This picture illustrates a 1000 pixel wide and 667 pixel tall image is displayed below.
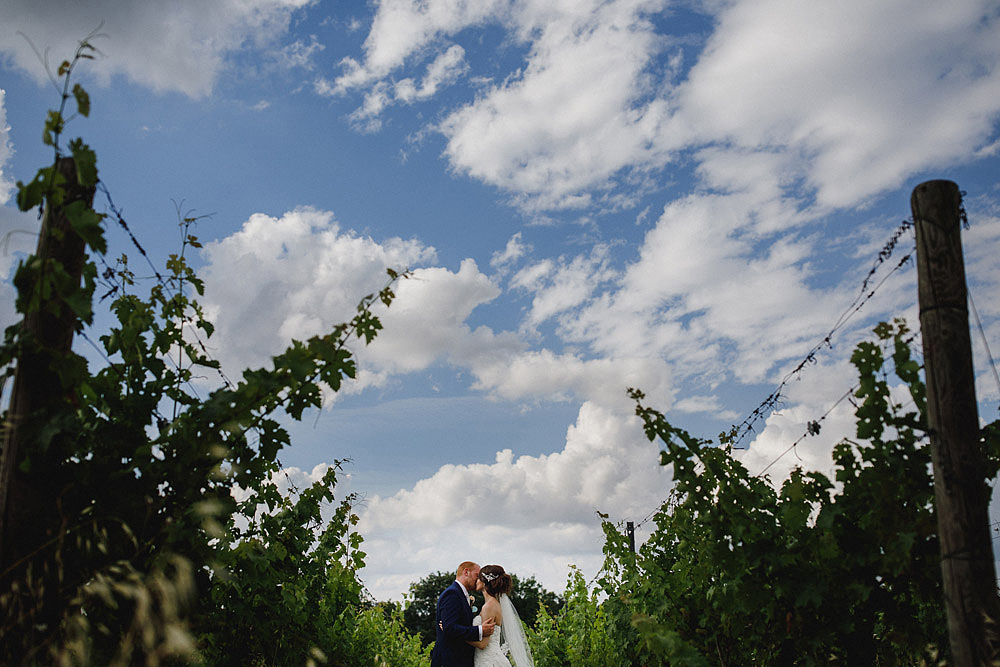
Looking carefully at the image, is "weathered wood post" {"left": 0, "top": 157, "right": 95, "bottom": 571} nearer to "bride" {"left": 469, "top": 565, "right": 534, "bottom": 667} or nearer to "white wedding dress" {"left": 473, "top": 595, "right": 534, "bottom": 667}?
"bride" {"left": 469, "top": 565, "right": 534, "bottom": 667}

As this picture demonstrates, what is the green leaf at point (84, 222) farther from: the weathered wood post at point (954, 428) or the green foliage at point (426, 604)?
the green foliage at point (426, 604)

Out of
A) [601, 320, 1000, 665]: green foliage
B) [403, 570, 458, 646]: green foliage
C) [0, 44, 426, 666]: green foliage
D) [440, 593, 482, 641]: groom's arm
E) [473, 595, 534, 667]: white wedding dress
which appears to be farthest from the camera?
[403, 570, 458, 646]: green foliage

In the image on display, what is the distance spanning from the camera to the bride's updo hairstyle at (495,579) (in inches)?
373

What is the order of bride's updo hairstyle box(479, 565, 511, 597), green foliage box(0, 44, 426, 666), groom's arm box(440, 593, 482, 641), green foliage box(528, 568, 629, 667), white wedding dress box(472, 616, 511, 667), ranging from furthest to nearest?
1. green foliage box(528, 568, 629, 667)
2. bride's updo hairstyle box(479, 565, 511, 597)
3. white wedding dress box(472, 616, 511, 667)
4. groom's arm box(440, 593, 482, 641)
5. green foliage box(0, 44, 426, 666)

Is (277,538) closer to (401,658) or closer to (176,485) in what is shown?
(176,485)

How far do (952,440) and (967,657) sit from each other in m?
0.96

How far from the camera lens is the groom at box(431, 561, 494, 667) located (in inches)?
336

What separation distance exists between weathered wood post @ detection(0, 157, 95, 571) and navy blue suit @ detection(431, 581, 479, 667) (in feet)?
20.0

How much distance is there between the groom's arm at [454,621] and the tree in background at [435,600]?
106 ft

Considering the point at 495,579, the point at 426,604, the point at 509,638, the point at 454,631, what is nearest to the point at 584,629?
the point at 509,638

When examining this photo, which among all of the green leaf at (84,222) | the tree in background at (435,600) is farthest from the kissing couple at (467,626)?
the tree in background at (435,600)

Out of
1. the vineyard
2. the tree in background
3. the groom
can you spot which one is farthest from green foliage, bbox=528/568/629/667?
the tree in background

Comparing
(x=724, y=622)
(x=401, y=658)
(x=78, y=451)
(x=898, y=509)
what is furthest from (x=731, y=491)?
(x=401, y=658)

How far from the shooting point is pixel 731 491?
4.37 m
